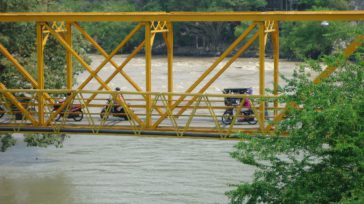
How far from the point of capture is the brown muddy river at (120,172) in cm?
3180

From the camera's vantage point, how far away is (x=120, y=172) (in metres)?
35.3

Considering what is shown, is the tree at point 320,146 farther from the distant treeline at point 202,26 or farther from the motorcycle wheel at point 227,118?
the distant treeline at point 202,26

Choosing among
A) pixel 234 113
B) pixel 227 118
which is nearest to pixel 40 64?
pixel 227 118

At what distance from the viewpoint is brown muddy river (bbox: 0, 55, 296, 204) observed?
104 feet

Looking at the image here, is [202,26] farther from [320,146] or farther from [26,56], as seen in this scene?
[320,146]

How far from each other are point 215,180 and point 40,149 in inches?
353

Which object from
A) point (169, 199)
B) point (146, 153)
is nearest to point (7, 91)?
point (169, 199)

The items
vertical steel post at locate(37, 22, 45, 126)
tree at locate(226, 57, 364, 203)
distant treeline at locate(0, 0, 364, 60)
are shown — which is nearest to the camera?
tree at locate(226, 57, 364, 203)

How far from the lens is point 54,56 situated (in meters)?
34.0

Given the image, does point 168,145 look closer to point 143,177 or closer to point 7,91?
point 143,177

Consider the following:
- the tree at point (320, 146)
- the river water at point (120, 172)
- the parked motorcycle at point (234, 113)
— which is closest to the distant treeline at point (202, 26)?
the river water at point (120, 172)

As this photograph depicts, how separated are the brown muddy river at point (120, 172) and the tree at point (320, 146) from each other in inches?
459

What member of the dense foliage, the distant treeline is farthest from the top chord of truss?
the dense foliage

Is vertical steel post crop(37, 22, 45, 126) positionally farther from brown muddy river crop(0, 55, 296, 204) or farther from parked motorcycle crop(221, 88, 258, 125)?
brown muddy river crop(0, 55, 296, 204)
